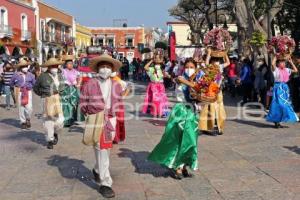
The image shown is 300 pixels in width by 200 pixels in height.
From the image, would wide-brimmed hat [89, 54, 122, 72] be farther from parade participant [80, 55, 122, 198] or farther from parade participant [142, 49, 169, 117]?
parade participant [142, 49, 169, 117]

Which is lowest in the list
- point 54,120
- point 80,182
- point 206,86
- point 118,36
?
point 80,182

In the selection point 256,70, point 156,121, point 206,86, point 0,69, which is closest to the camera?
point 206,86

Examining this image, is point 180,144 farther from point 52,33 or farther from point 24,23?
point 52,33

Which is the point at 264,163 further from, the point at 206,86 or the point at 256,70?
the point at 256,70

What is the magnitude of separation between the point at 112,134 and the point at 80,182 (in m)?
0.94

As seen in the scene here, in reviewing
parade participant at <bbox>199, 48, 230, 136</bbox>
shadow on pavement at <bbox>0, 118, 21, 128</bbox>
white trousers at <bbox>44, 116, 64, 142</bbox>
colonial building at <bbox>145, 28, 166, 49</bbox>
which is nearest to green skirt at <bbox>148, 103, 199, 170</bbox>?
white trousers at <bbox>44, 116, 64, 142</bbox>

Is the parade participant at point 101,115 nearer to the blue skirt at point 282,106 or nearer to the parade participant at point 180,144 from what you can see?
the parade participant at point 180,144

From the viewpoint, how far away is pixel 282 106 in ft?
34.3

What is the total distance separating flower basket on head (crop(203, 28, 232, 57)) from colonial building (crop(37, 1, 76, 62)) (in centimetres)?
3360

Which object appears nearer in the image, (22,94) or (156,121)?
(22,94)

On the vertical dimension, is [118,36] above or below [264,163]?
above

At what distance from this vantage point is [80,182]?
6.49 meters

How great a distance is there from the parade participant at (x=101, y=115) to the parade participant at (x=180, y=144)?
868 millimetres

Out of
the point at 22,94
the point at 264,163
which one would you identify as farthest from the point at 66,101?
the point at 264,163
